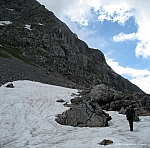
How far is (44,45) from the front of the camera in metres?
108

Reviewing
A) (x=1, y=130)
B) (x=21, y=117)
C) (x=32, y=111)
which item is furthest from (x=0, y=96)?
(x=1, y=130)

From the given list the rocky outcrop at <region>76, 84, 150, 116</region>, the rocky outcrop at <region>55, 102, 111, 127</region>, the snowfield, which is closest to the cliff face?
the rocky outcrop at <region>76, 84, 150, 116</region>

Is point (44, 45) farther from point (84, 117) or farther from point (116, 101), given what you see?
point (84, 117)

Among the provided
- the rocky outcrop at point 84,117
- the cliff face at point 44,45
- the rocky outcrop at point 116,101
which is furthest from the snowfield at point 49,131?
the cliff face at point 44,45

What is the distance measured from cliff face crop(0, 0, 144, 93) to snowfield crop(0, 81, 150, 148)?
65578mm

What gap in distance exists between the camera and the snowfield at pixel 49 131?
12.9 meters

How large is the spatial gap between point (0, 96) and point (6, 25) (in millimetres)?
100426

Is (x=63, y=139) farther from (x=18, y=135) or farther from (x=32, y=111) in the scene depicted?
(x=32, y=111)

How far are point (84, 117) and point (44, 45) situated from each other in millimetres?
92522

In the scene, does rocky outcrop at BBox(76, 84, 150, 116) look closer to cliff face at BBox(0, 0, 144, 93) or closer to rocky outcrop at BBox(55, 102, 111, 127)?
rocky outcrop at BBox(55, 102, 111, 127)

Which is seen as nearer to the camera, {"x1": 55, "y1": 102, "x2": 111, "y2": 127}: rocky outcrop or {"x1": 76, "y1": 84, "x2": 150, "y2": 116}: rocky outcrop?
{"x1": 55, "y1": 102, "x2": 111, "y2": 127}: rocky outcrop

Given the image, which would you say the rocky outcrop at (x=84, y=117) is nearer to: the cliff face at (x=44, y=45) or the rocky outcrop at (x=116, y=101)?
the rocky outcrop at (x=116, y=101)

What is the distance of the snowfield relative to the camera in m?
12.9

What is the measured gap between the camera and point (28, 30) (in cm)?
11438
